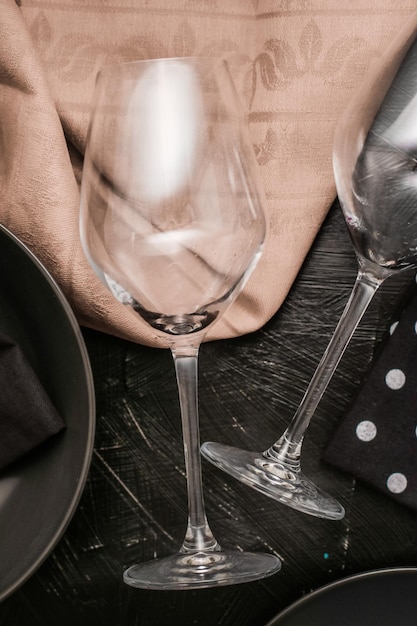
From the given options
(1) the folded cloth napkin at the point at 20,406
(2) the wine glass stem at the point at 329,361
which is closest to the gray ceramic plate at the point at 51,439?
(1) the folded cloth napkin at the point at 20,406

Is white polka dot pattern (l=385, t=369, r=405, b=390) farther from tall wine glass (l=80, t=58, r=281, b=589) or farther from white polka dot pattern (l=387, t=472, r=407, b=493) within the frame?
tall wine glass (l=80, t=58, r=281, b=589)

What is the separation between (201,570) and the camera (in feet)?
1.43

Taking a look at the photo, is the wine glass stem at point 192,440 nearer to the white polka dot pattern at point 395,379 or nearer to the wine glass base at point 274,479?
the wine glass base at point 274,479

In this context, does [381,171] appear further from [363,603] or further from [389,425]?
[363,603]

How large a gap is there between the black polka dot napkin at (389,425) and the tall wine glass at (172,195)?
0.16 meters

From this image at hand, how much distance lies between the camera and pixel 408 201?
0.39 m

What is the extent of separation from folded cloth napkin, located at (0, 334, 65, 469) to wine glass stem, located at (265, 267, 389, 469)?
0.15 meters

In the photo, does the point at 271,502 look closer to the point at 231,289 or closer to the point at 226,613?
the point at 226,613

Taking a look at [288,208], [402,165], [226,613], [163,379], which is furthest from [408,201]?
[226,613]

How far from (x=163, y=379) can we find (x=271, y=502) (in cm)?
12

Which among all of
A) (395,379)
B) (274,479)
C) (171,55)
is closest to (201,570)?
(274,479)

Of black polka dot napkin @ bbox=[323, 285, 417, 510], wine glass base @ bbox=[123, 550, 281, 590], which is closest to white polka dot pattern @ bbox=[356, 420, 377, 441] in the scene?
black polka dot napkin @ bbox=[323, 285, 417, 510]

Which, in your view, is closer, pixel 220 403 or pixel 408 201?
pixel 408 201

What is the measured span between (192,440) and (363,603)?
0.69 feet
